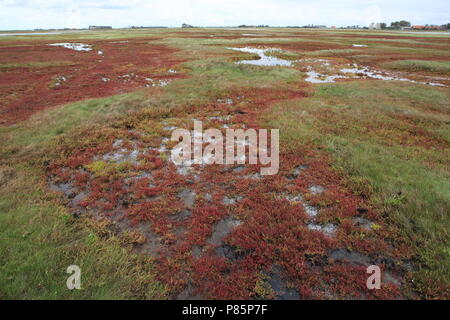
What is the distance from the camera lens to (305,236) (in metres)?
7.98

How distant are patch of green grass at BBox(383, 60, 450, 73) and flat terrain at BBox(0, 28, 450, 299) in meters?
26.5

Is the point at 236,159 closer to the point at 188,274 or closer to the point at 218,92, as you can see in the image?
the point at 188,274

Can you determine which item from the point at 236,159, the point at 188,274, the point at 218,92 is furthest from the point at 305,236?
the point at 218,92

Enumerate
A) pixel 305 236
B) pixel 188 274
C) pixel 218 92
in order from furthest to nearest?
1. pixel 218 92
2. pixel 305 236
3. pixel 188 274

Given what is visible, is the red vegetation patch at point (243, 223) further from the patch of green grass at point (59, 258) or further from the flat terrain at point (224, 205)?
the patch of green grass at point (59, 258)

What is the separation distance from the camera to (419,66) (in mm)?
42562

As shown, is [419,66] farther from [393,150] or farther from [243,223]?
[243,223]

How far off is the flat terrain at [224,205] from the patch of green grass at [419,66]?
26.5 metres

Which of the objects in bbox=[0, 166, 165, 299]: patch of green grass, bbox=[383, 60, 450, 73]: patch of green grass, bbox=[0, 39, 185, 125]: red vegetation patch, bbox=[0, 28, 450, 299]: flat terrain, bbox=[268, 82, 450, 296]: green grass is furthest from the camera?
bbox=[383, 60, 450, 73]: patch of green grass

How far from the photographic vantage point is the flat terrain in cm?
650

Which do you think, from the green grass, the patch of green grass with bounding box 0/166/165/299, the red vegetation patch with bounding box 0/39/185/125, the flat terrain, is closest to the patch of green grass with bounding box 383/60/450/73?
the green grass

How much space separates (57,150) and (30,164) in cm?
165

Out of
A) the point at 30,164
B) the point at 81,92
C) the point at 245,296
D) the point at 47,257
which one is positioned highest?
the point at 81,92

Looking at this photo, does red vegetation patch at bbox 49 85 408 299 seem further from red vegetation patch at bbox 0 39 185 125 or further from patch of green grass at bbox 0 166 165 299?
red vegetation patch at bbox 0 39 185 125
